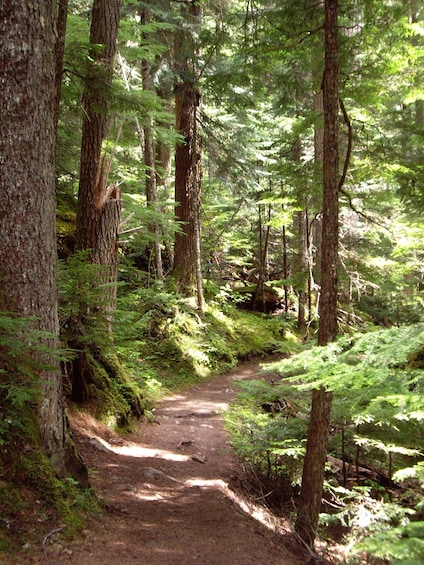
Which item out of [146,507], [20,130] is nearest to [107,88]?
[20,130]

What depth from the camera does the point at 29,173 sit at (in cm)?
396

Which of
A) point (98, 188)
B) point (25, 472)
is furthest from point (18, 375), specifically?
point (98, 188)

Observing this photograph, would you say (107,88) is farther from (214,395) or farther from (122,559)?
(214,395)

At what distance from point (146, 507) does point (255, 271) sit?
1782 cm

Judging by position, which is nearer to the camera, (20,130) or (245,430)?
(20,130)

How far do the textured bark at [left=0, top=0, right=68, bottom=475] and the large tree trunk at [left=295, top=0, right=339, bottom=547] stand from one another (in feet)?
9.41

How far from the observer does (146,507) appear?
4.87m

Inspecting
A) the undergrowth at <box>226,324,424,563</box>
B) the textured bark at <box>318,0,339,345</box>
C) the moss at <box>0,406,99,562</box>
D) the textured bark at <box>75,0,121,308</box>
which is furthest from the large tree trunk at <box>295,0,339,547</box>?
the textured bark at <box>75,0,121,308</box>

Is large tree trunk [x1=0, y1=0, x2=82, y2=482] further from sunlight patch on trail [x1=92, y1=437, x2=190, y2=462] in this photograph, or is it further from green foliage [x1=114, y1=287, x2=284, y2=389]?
green foliage [x1=114, y1=287, x2=284, y2=389]

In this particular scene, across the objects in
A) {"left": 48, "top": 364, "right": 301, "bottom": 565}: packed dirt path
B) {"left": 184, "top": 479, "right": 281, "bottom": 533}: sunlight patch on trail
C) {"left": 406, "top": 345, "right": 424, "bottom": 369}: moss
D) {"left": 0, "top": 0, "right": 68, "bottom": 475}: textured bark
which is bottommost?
{"left": 184, "top": 479, "right": 281, "bottom": 533}: sunlight patch on trail

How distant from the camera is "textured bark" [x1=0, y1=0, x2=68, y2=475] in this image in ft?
12.6

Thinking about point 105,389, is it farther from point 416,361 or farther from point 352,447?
point 416,361

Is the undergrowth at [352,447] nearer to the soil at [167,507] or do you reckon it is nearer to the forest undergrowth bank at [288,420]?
the forest undergrowth bank at [288,420]

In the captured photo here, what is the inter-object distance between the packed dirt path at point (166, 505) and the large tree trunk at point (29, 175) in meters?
0.92
